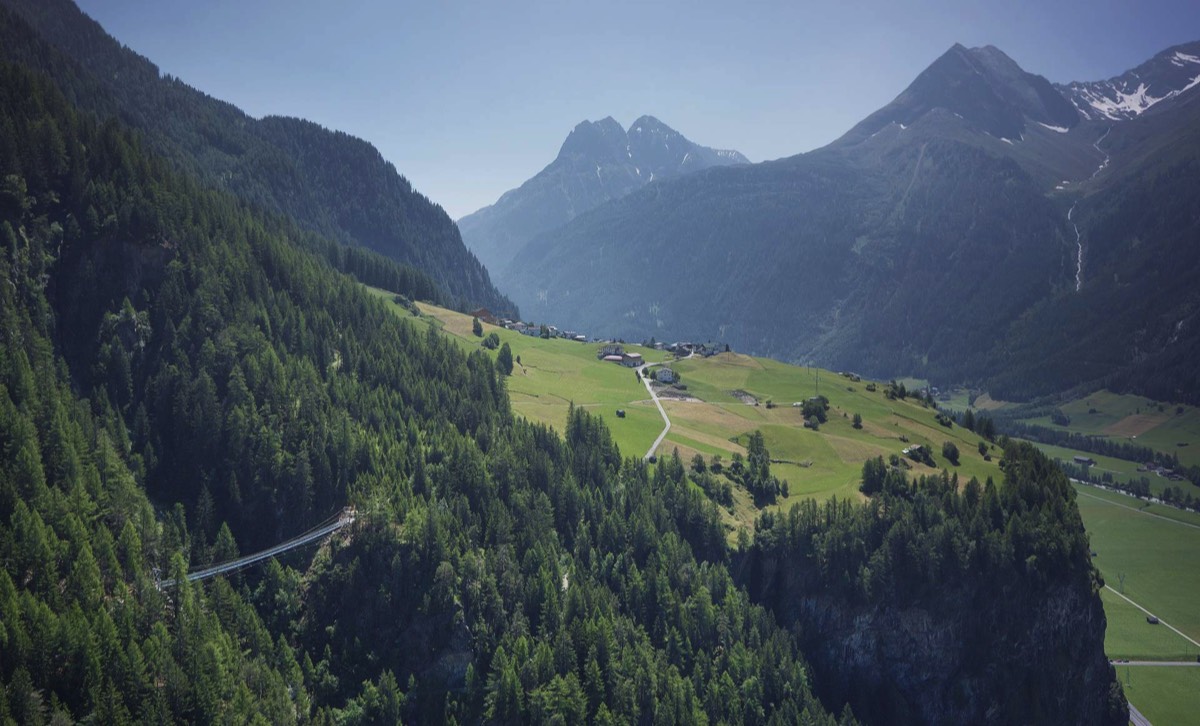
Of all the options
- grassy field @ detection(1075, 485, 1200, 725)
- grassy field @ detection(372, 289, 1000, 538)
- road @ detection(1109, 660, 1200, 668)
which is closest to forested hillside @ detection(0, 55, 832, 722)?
grassy field @ detection(372, 289, 1000, 538)

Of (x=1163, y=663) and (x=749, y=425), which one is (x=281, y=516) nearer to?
(x=749, y=425)

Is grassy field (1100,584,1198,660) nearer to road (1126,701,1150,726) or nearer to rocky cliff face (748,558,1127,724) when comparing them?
road (1126,701,1150,726)

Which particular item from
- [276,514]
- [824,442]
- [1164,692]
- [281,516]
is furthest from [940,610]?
[276,514]

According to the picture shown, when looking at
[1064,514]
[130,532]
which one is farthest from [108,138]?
[1064,514]

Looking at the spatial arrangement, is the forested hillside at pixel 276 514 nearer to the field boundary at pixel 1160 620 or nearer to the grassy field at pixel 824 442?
the grassy field at pixel 824 442

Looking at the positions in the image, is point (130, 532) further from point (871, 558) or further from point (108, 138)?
point (871, 558)

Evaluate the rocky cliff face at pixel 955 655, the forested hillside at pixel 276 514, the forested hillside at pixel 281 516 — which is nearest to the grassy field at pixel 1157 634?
the forested hillside at pixel 281 516
